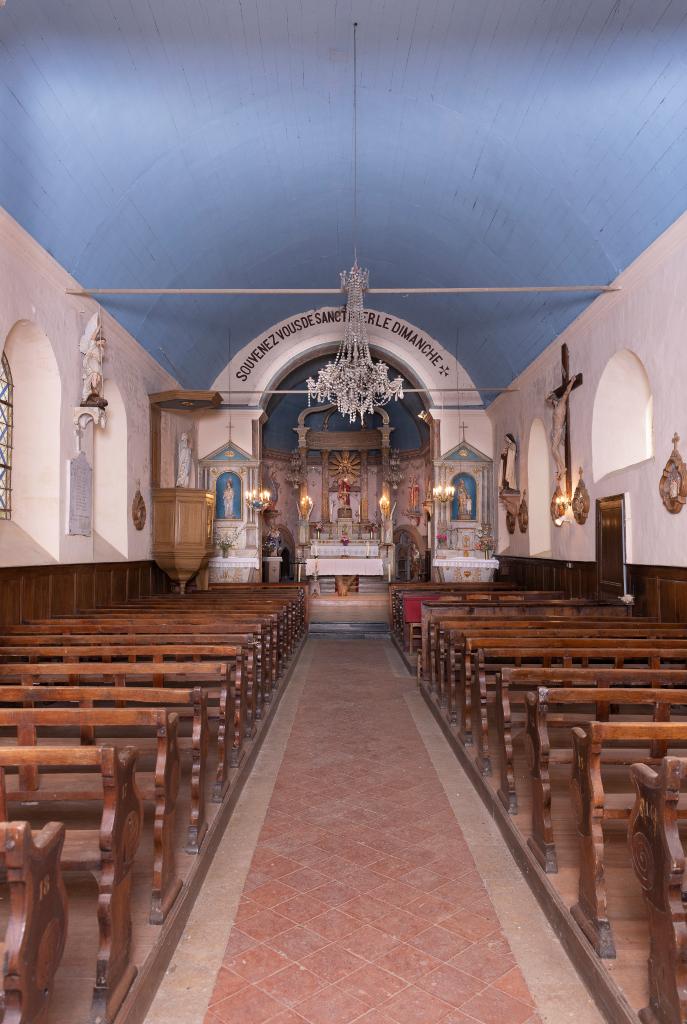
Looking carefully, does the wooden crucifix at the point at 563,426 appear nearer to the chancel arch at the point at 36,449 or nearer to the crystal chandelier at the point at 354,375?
the crystal chandelier at the point at 354,375

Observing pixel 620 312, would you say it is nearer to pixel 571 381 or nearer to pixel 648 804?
pixel 571 381

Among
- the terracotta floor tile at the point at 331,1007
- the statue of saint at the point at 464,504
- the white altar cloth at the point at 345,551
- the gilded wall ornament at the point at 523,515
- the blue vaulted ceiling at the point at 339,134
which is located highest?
the blue vaulted ceiling at the point at 339,134

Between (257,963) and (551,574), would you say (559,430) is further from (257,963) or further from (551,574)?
(257,963)

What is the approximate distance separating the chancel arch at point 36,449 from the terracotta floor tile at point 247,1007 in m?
6.77

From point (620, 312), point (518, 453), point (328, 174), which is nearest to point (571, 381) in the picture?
point (620, 312)

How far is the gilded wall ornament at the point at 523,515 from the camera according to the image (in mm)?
13836

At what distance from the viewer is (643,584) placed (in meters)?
8.27

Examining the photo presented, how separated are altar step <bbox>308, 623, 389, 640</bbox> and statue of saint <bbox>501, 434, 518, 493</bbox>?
413 cm

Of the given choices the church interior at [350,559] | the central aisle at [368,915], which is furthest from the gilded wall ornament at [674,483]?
the central aisle at [368,915]

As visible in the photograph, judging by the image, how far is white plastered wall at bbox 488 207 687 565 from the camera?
23.9 ft

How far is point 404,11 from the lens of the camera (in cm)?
656

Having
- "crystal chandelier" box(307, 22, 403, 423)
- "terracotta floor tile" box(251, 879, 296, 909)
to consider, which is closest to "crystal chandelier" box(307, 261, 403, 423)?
"crystal chandelier" box(307, 22, 403, 423)

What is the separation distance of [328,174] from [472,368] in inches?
268

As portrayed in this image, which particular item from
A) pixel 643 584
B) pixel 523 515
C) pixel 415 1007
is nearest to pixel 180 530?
pixel 523 515
